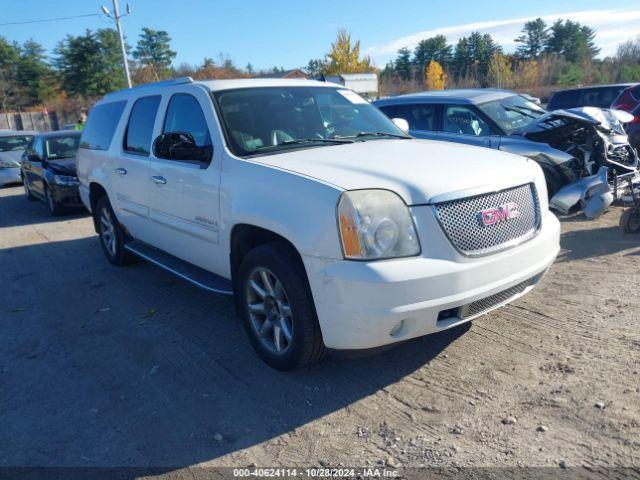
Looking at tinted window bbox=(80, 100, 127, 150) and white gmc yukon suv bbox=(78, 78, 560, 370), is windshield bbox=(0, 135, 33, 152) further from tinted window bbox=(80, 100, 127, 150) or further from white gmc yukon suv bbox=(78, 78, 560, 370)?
white gmc yukon suv bbox=(78, 78, 560, 370)

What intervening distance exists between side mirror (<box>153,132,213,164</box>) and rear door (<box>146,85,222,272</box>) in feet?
0.13

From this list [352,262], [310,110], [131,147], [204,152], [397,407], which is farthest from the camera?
[131,147]

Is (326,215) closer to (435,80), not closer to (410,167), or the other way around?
(410,167)

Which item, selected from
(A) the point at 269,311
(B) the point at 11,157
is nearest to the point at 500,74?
(B) the point at 11,157

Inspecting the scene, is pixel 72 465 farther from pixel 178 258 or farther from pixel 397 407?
pixel 178 258

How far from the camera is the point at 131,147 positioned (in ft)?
18.0

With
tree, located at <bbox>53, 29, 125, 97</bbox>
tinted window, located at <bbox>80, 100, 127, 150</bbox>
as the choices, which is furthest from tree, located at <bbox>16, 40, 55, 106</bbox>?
tinted window, located at <bbox>80, 100, 127, 150</bbox>

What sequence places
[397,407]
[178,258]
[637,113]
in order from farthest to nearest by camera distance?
[637,113], [178,258], [397,407]

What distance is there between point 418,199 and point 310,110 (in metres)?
1.88

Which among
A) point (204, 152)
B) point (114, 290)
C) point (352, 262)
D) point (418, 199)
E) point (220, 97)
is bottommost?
point (114, 290)

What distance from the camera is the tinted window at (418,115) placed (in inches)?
319

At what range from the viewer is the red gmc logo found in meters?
3.25

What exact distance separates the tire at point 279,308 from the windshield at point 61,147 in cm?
925

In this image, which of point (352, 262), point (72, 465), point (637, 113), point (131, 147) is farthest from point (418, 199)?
point (637, 113)
